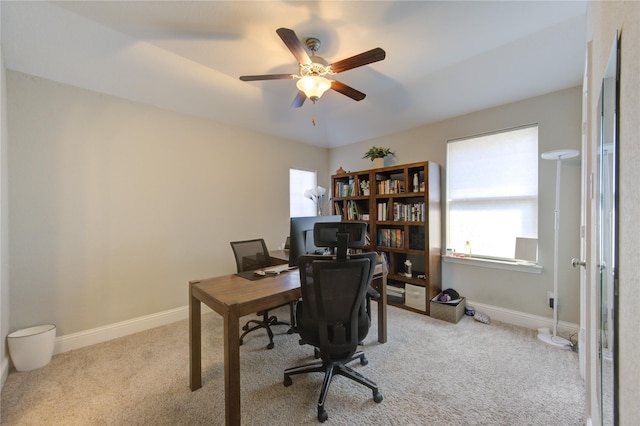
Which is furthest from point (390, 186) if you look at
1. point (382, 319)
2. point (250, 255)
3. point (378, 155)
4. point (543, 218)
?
point (250, 255)

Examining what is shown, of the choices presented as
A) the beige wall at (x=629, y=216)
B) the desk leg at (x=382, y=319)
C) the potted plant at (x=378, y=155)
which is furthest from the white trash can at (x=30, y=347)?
the potted plant at (x=378, y=155)

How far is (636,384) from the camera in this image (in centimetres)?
48

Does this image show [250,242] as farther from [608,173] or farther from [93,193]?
[608,173]

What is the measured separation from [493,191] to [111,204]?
14.1 feet

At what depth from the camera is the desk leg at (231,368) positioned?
141 cm

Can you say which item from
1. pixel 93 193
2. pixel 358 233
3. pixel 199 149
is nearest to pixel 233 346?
pixel 358 233

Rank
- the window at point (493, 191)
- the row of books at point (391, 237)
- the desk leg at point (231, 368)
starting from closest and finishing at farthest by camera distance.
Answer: the desk leg at point (231, 368) → the window at point (493, 191) → the row of books at point (391, 237)

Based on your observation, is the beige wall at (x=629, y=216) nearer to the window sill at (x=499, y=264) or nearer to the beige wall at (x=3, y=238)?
the window sill at (x=499, y=264)

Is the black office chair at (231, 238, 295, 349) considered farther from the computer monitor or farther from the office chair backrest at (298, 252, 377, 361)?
the office chair backrest at (298, 252, 377, 361)

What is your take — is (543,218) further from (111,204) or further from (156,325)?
(111,204)

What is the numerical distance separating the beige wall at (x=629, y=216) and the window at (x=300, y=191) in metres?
3.87

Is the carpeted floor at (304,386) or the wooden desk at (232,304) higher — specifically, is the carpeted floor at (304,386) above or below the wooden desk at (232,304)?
below

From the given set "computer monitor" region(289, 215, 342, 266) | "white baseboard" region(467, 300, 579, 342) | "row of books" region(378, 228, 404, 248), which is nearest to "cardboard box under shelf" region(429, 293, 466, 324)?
"white baseboard" region(467, 300, 579, 342)

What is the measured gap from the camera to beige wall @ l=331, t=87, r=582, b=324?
2.46 m
